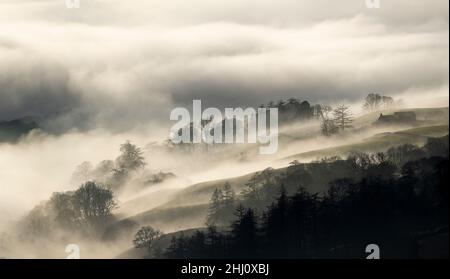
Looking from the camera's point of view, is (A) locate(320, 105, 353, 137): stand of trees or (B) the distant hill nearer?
(B) the distant hill

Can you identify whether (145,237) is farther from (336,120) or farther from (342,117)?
(342,117)

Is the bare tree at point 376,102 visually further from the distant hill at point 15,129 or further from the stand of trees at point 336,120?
the distant hill at point 15,129

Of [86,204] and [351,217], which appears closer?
[351,217]

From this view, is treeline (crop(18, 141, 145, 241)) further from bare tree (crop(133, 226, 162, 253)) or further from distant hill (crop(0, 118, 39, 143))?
distant hill (crop(0, 118, 39, 143))

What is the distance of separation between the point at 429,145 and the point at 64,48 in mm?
14952

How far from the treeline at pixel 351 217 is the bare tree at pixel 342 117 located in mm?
1624

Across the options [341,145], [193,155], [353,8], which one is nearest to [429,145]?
[341,145]

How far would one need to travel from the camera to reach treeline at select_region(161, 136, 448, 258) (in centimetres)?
3503

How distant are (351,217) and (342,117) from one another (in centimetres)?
548

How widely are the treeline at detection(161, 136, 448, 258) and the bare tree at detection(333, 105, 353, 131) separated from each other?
63.9 inches

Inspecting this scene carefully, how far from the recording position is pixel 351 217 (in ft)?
119

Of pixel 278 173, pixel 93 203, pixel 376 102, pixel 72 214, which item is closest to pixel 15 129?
pixel 72 214

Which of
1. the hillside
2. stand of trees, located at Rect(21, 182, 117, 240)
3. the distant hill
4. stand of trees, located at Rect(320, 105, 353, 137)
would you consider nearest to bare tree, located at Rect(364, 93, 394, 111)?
the hillside

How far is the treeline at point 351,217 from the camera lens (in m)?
35.0
